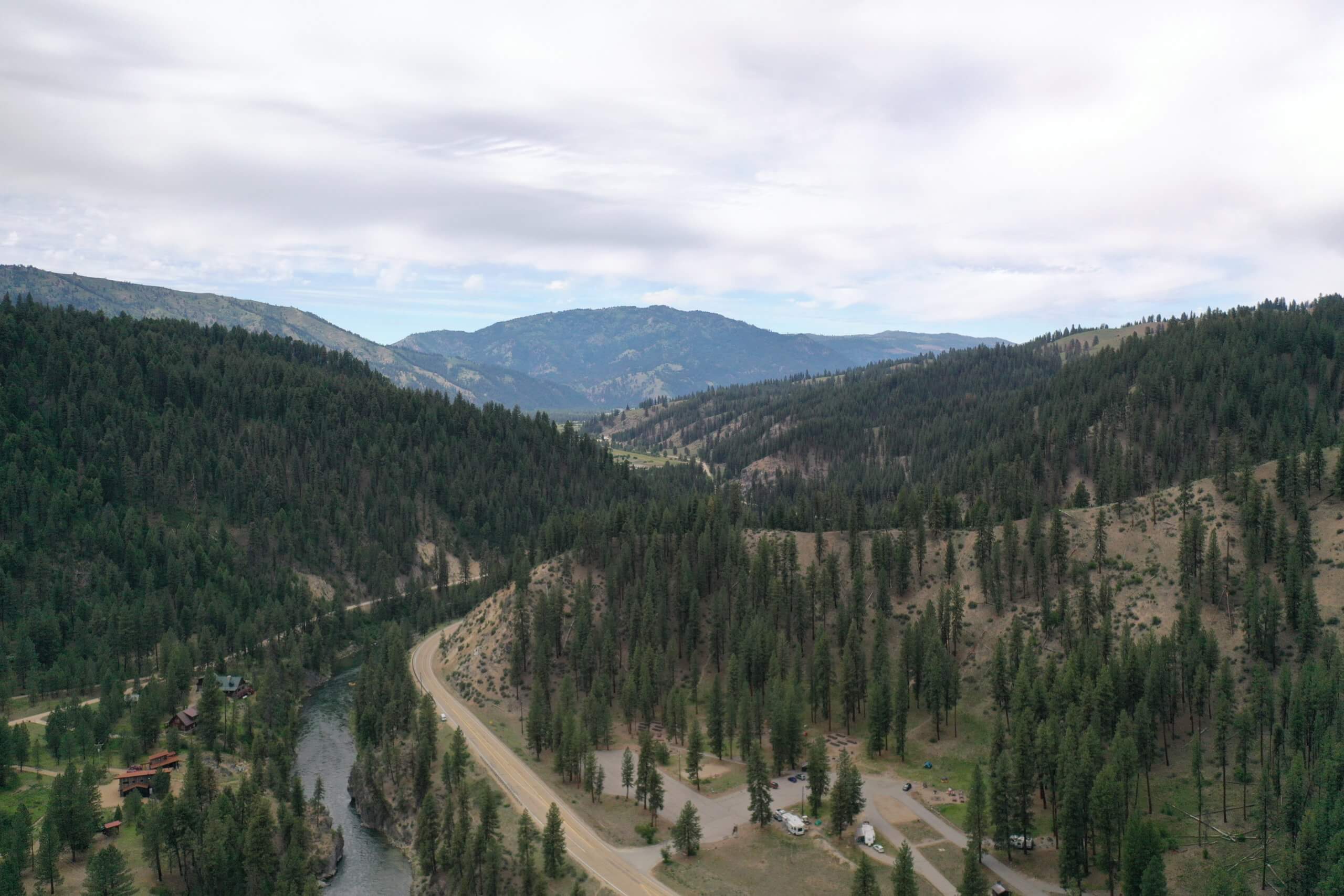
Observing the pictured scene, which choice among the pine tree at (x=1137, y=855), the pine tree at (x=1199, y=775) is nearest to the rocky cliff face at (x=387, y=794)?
the pine tree at (x=1137, y=855)

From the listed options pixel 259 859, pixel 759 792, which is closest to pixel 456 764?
pixel 259 859

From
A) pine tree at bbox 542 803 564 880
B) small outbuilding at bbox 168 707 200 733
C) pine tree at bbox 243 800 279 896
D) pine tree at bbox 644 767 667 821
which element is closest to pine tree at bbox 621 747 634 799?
pine tree at bbox 644 767 667 821

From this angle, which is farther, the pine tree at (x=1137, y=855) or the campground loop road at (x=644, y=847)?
the campground loop road at (x=644, y=847)

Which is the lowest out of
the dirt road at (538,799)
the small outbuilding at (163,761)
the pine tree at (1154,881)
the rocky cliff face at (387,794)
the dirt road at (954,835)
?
the rocky cliff face at (387,794)

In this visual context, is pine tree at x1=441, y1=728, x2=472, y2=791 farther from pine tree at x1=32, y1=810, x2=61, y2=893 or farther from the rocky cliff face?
pine tree at x1=32, y1=810, x2=61, y2=893

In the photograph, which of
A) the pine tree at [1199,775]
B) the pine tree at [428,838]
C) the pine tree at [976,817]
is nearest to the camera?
the pine tree at [976,817]

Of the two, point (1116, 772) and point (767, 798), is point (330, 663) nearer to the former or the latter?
point (767, 798)

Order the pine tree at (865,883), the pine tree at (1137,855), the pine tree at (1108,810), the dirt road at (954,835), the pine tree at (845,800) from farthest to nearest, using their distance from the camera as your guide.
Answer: the pine tree at (845,800) → the dirt road at (954,835) → the pine tree at (1108,810) → the pine tree at (1137,855) → the pine tree at (865,883)

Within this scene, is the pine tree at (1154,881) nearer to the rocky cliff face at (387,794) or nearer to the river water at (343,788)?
the river water at (343,788)
